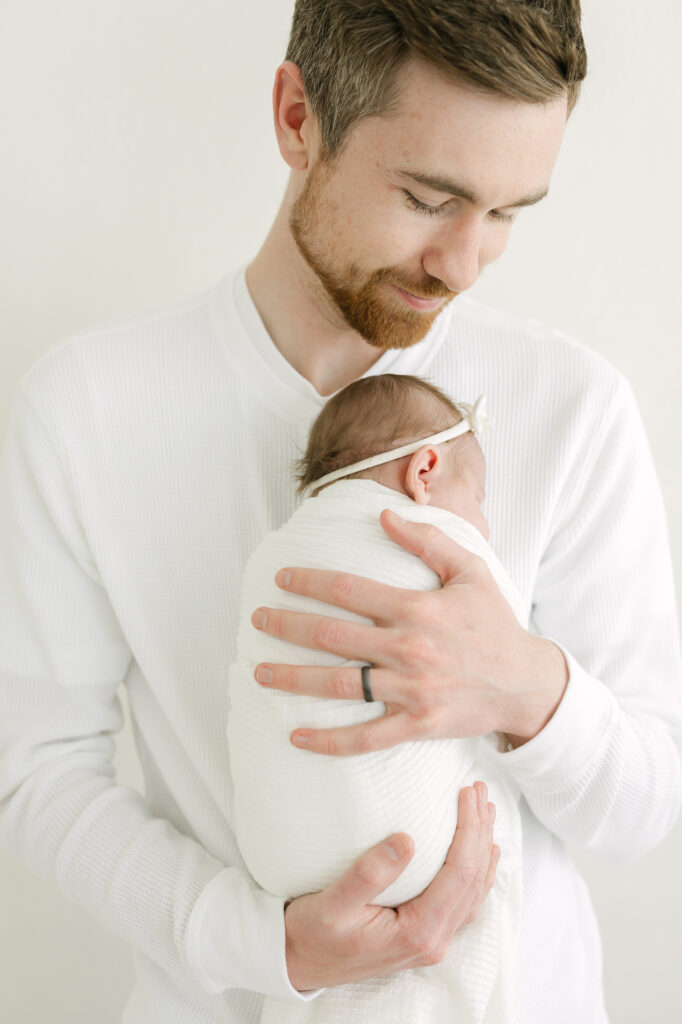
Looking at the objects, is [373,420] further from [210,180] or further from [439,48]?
[210,180]

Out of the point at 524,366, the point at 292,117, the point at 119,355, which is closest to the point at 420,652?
the point at 524,366

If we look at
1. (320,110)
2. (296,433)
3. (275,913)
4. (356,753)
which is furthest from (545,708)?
(320,110)

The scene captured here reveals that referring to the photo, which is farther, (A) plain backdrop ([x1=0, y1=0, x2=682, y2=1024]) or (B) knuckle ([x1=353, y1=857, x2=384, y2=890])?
(A) plain backdrop ([x1=0, y1=0, x2=682, y2=1024])

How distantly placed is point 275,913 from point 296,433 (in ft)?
2.21

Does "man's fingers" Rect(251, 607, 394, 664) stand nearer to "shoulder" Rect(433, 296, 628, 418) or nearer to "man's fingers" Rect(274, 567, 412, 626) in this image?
"man's fingers" Rect(274, 567, 412, 626)

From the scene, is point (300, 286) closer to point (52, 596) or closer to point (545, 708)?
point (52, 596)

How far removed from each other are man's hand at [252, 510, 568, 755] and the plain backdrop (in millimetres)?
819

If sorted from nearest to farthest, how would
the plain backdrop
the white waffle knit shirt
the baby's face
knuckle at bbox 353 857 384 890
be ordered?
knuckle at bbox 353 857 384 890, the baby's face, the white waffle knit shirt, the plain backdrop

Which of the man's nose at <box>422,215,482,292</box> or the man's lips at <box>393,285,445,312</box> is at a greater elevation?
the man's nose at <box>422,215,482,292</box>

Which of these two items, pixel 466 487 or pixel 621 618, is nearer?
pixel 466 487

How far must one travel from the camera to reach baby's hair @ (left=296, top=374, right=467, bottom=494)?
132cm

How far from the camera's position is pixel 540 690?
1267mm

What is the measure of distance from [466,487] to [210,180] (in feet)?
2.76

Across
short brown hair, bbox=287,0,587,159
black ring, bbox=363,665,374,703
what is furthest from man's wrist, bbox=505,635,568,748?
short brown hair, bbox=287,0,587,159
